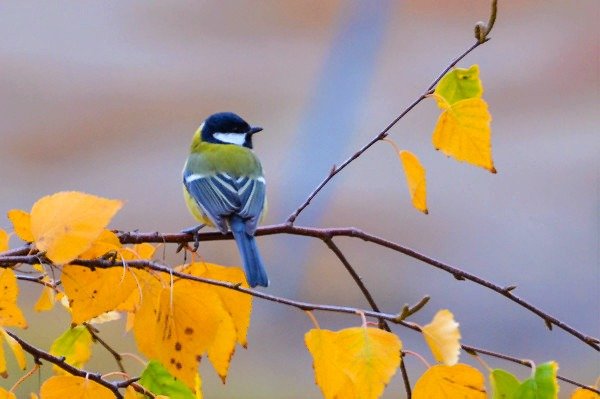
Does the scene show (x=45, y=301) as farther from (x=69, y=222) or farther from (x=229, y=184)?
(x=229, y=184)

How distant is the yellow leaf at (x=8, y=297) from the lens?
0.49m

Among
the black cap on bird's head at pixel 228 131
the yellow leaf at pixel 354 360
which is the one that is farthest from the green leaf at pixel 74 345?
the black cap on bird's head at pixel 228 131

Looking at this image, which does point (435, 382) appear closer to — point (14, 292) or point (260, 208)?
point (14, 292)

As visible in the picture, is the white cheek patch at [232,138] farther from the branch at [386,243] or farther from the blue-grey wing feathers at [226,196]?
the branch at [386,243]

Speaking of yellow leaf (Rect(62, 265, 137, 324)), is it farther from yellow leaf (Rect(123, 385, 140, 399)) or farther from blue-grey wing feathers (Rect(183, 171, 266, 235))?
blue-grey wing feathers (Rect(183, 171, 266, 235))

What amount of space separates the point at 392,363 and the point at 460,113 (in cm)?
17

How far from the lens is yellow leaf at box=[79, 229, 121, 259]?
495mm

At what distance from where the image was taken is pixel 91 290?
503 mm

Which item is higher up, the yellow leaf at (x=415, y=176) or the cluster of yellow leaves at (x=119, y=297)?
the yellow leaf at (x=415, y=176)

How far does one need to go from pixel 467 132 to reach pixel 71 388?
0.90ft

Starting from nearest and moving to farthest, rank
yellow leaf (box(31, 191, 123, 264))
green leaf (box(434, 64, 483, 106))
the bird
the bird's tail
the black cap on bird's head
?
yellow leaf (box(31, 191, 123, 264)) < green leaf (box(434, 64, 483, 106)) < the bird's tail < the bird < the black cap on bird's head

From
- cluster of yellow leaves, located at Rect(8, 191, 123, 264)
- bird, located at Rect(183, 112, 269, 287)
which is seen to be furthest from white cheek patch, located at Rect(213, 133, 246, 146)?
cluster of yellow leaves, located at Rect(8, 191, 123, 264)

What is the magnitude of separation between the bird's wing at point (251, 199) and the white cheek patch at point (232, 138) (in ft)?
0.57

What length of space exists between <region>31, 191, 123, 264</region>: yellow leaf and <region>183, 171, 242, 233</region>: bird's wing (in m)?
0.57
